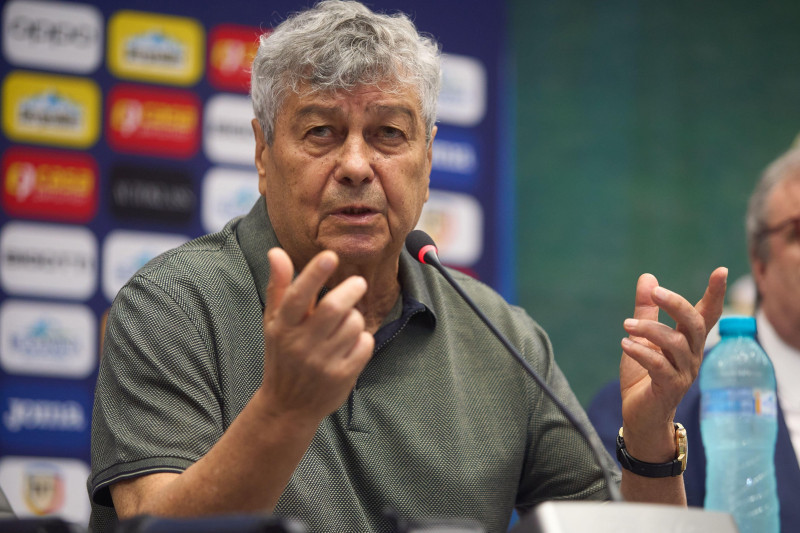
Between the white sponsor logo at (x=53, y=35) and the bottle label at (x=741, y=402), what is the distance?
2.15m

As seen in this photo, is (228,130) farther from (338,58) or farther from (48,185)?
(338,58)

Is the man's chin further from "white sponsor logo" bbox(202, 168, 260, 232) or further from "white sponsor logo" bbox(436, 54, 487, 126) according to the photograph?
"white sponsor logo" bbox(436, 54, 487, 126)

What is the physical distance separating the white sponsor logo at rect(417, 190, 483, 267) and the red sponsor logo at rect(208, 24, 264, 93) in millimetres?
741

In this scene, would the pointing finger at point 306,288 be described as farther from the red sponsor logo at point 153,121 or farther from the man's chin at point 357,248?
the red sponsor logo at point 153,121

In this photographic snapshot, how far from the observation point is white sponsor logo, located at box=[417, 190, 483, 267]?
11.1 ft

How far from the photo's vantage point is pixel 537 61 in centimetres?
412

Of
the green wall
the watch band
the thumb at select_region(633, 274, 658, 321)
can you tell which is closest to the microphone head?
the thumb at select_region(633, 274, 658, 321)

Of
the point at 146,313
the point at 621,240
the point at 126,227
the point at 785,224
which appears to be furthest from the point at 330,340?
the point at 621,240

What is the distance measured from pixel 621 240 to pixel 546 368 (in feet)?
7.25

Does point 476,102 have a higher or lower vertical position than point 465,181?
higher

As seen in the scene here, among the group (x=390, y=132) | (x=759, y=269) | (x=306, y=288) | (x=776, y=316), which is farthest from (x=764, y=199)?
(x=306, y=288)

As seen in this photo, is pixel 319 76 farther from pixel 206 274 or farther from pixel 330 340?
pixel 330 340

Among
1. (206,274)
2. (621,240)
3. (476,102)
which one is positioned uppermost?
(476,102)

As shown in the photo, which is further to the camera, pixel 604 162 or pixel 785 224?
pixel 604 162
